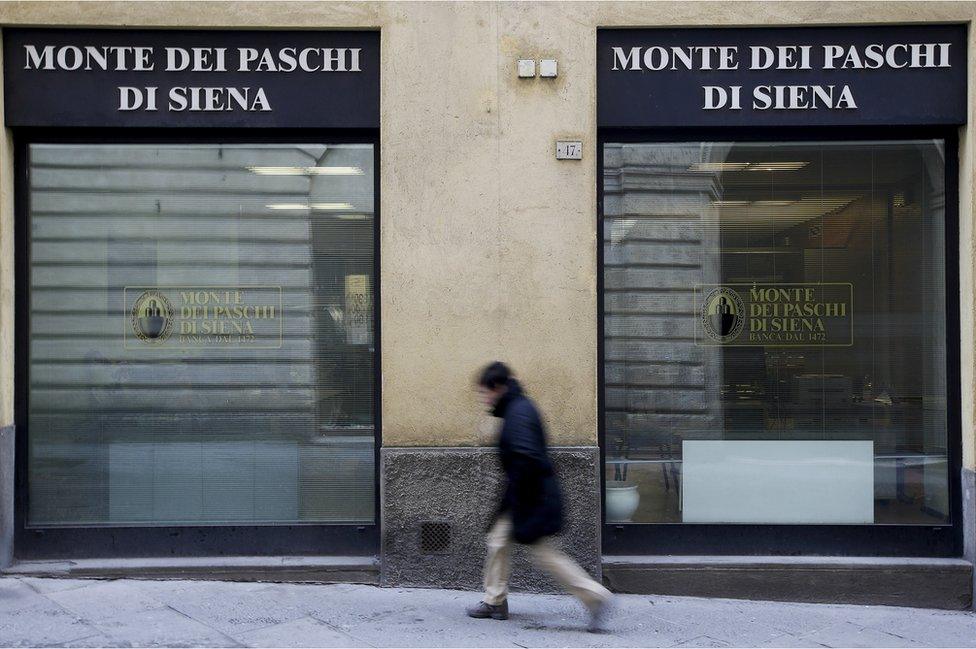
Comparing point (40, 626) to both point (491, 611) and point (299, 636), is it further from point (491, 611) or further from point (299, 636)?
point (491, 611)

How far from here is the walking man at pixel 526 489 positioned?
5.63 m

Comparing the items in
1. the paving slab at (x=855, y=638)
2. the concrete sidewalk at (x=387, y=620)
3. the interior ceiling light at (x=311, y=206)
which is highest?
the interior ceiling light at (x=311, y=206)

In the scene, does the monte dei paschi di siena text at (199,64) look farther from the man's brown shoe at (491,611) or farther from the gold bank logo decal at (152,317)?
the man's brown shoe at (491,611)

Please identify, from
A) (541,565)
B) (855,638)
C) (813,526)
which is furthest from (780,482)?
(541,565)

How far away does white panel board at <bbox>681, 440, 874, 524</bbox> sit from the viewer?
7.41 meters

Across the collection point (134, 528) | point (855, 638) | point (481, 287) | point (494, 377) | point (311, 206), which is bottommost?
point (855, 638)

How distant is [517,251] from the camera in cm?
708

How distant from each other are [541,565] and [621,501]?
1717mm

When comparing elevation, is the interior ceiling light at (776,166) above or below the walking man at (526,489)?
above

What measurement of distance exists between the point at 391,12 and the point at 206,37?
1.52 metres

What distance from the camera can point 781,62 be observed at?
725 centimetres

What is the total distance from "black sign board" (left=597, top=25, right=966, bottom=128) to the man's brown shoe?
12.4 feet

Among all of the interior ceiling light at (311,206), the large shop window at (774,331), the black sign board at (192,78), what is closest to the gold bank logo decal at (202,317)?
→ the interior ceiling light at (311,206)

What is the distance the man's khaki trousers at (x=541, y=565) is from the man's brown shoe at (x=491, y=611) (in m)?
0.03
